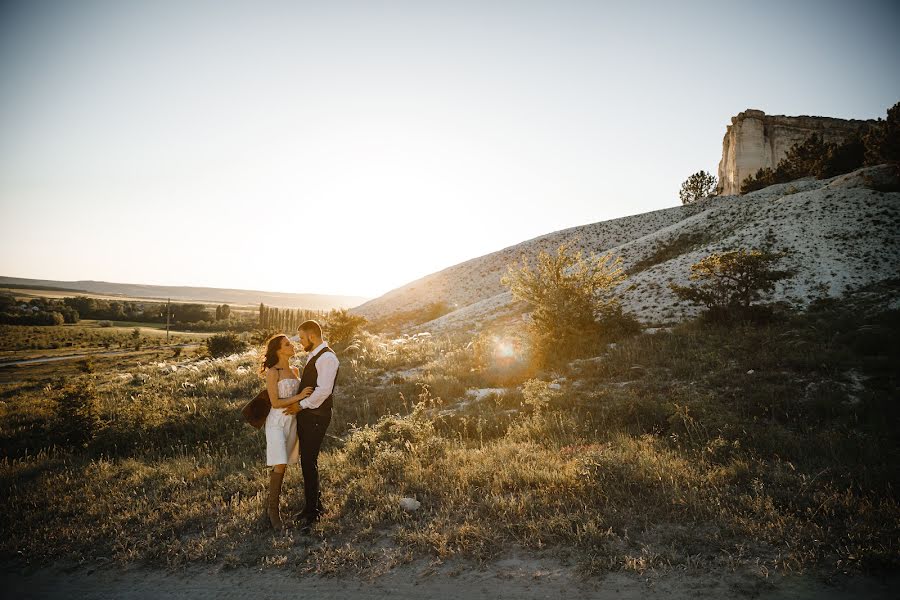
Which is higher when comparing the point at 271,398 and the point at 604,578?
the point at 271,398

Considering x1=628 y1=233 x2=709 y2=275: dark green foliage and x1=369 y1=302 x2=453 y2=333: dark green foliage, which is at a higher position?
x1=628 y1=233 x2=709 y2=275: dark green foliage

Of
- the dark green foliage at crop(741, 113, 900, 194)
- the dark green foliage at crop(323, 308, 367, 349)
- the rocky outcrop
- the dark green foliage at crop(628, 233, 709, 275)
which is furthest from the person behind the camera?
the rocky outcrop

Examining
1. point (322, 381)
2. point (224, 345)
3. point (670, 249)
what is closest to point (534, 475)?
point (322, 381)

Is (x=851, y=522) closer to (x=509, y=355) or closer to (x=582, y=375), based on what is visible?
(x=582, y=375)

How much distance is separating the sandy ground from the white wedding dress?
1227 millimetres

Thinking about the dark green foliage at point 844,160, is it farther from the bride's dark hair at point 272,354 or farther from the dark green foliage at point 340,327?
the bride's dark hair at point 272,354

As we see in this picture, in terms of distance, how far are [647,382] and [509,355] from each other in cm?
526

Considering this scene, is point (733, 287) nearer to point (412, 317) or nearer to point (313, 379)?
point (313, 379)

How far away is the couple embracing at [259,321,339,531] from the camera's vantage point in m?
5.21

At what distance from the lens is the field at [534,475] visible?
14.2 ft

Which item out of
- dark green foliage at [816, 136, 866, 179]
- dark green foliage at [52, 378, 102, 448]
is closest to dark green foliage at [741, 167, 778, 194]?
dark green foliage at [816, 136, 866, 179]

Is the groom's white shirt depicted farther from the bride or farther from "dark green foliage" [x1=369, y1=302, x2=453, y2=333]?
"dark green foliage" [x1=369, y1=302, x2=453, y2=333]

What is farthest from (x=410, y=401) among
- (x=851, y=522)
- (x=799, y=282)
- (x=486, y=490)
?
(x=799, y=282)

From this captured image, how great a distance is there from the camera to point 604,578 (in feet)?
12.6
